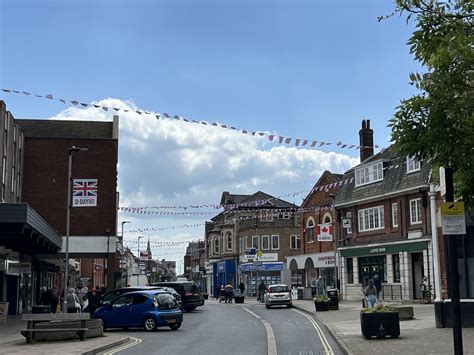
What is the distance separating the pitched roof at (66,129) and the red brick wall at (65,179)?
344 cm

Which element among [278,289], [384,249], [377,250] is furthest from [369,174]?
[278,289]

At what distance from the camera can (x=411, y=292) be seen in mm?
38250

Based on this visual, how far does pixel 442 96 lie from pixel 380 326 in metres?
11.0

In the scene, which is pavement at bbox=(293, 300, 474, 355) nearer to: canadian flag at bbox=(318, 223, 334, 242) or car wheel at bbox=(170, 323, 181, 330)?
car wheel at bbox=(170, 323, 181, 330)

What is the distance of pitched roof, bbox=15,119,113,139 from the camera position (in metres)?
50.8

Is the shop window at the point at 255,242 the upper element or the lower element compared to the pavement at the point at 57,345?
upper

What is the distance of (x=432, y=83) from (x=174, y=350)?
10.9m

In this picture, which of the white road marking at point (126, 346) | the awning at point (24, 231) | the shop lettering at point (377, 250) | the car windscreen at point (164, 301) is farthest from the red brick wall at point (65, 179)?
the white road marking at point (126, 346)

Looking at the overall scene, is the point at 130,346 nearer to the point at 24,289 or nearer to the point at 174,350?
the point at 174,350

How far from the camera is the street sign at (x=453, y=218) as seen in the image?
904 centimetres

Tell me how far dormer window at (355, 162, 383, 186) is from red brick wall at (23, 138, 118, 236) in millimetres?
17367

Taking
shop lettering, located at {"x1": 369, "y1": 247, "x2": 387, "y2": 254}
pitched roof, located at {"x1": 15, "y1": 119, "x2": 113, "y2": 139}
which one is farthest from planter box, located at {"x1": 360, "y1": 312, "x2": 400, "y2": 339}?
pitched roof, located at {"x1": 15, "y1": 119, "x2": 113, "y2": 139}

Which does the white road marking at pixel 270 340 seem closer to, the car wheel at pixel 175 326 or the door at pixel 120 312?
the car wheel at pixel 175 326

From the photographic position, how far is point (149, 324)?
23.6 meters
